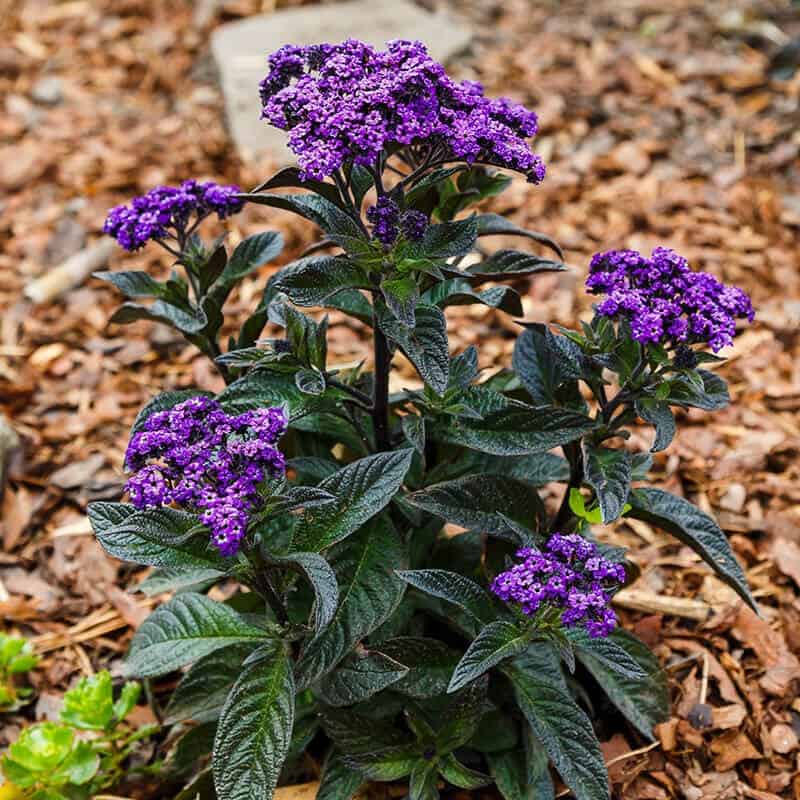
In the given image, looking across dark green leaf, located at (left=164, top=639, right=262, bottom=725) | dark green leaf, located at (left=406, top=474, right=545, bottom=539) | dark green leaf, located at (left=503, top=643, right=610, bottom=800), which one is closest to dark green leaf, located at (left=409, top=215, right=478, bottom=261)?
dark green leaf, located at (left=406, top=474, right=545, bottom=539)

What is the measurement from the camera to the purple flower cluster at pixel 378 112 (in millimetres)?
1992

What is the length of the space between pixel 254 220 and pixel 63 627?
2320 mm

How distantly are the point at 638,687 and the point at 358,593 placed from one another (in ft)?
2.99

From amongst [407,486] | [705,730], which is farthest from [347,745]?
[705,730]

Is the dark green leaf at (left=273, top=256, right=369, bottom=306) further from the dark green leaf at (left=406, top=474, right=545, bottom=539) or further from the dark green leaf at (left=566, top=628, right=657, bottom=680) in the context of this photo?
the dark green leaf at (left=566, top=628, right=657, bottom=680)

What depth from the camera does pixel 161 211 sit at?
2.45m

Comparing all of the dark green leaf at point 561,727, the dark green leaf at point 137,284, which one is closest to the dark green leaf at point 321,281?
the dark green leaf at point 137,284

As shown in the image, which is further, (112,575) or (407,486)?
(112,575)

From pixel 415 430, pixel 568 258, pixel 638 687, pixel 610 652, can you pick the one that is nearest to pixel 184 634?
pixel 415 430

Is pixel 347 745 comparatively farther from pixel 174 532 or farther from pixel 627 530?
pixel 627 530

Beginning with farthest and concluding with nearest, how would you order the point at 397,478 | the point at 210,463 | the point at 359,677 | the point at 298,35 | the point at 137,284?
the point at 298,35 → the point at 137,284 → the point at 359,677 → the point at 397,478 → the point at 210,463

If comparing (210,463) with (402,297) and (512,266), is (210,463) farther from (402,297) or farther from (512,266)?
(512,266)

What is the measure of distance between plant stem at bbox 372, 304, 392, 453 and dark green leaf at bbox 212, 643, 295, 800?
64cm

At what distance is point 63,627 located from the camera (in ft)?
10.8
